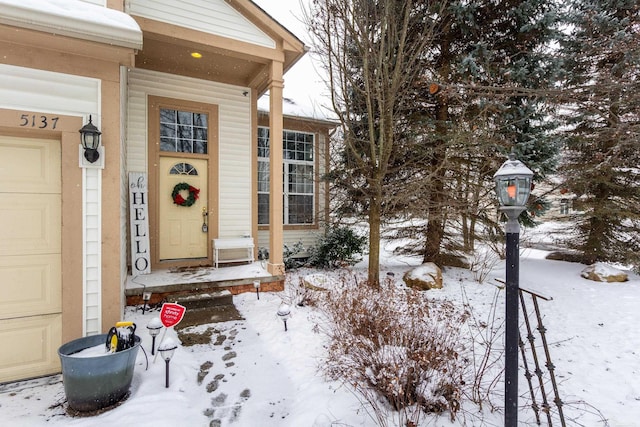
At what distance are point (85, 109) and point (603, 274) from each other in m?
9.57

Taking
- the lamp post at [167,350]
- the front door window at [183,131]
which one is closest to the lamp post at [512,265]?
the lamp post at [167,350]

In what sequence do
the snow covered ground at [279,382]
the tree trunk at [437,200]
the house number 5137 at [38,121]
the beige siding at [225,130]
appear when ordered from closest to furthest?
the snow covered ground at [279,382], the house number 5137 at [38,121], the beige siding at [225,130], the tree trunk at [437,200]

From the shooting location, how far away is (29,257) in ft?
10.8

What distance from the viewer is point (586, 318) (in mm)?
5180

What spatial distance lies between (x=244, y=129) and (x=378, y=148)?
10.1 feet

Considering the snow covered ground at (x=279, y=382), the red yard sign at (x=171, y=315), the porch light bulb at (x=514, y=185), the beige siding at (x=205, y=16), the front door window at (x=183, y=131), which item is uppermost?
the beige siding at (x=205, y=16)

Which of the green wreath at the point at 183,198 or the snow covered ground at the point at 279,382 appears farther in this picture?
the green wreath at the point at 183,198

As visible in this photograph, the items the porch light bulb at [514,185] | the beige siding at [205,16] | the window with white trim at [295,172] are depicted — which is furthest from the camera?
the window with white trim at [295,172]

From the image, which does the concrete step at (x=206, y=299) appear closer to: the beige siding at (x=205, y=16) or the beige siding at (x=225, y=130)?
the beige siding at (x=225, y=130)

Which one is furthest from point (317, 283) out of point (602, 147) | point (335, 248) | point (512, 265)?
point (602, 147)

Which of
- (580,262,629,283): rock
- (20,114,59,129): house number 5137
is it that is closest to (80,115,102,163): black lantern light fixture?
(20,114,59,129): house number 5137

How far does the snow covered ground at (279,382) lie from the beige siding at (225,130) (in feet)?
7.05

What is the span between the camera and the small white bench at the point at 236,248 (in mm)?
6473

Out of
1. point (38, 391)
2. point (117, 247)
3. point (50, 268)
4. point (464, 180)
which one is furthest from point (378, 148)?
point (38, 391)
